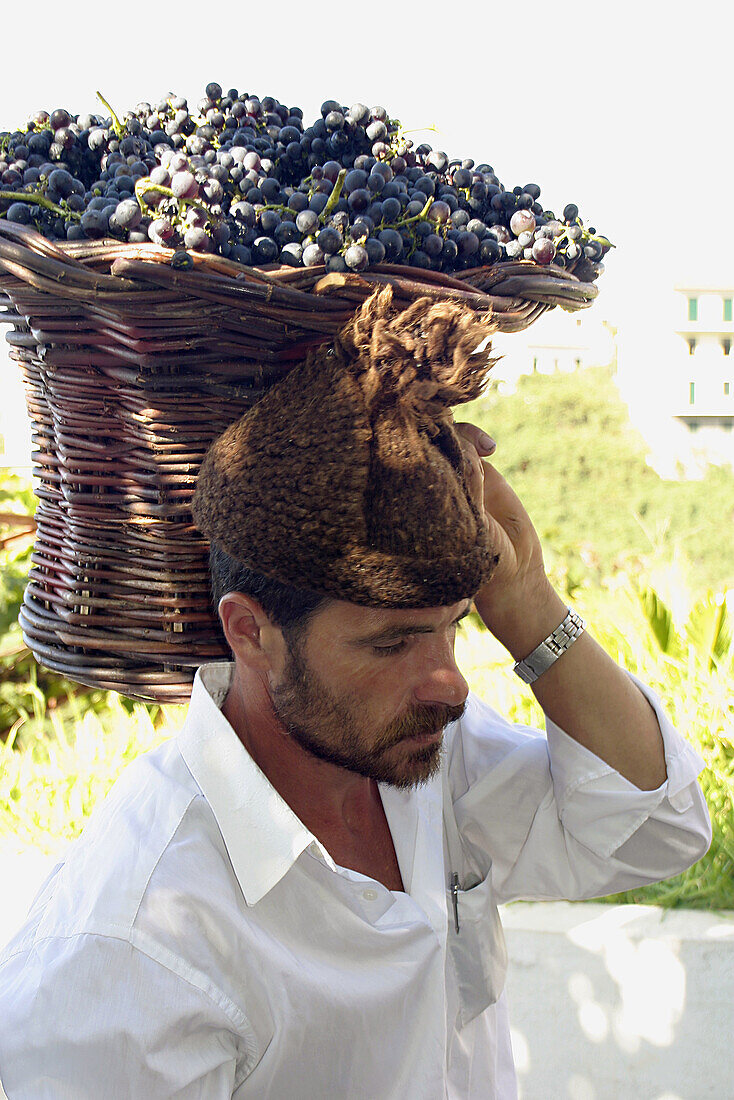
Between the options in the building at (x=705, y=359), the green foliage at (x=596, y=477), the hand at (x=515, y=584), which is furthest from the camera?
the building at (x=705, y=359)

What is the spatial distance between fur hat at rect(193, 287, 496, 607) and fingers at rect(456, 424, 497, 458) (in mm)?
106

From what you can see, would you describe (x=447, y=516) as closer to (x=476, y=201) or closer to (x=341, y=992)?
(x=476, y=201)

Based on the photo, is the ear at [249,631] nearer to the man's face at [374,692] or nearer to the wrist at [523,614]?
the man's face at [374,692]

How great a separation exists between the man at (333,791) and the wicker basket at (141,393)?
42 mm

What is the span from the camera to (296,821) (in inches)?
46.6

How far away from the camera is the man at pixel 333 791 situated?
97 centimetres

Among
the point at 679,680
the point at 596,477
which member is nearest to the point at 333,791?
the point at 679,680

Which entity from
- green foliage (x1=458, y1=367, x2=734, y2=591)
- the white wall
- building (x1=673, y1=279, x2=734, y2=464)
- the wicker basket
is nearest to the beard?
the wicker basket

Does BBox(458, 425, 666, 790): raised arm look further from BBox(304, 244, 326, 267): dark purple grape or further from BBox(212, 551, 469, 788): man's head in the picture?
BBox(304, 244, 326, 267): dark purple grape

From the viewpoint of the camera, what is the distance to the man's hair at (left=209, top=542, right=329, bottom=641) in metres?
1.14

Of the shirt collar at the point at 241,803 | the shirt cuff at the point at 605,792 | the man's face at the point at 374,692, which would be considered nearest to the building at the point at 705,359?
the shirt cuff at the point at 605,792

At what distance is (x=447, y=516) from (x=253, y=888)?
1.66 ft

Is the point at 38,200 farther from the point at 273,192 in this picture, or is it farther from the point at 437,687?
the point at 437,687

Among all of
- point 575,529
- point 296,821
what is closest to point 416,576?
point 296,821
